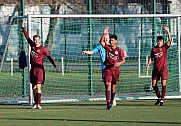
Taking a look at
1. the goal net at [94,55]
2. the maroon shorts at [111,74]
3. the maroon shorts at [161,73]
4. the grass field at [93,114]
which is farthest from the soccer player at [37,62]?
the maroon shorts at [161,73]

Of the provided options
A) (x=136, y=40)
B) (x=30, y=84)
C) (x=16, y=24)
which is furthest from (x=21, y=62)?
(x=136, y=40)

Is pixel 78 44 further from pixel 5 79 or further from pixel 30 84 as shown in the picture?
pixel 30 84

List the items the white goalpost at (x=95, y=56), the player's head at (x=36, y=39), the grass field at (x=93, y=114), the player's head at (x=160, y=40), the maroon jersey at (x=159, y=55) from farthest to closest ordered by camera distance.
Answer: the white goalpost at (x=95, y=56), the maroon jersey at (x=159, y=55), the player's head at (x=160, y=40), the player's head at (x=36, y=39), the grass field at (x=93, y=114)

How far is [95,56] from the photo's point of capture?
26.7 meters

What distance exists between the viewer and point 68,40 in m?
26.2

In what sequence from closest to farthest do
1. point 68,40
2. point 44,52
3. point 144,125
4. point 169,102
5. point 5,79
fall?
point 144,125 < point 44,52 < point 169,102 < point 68,40 < point 5,79

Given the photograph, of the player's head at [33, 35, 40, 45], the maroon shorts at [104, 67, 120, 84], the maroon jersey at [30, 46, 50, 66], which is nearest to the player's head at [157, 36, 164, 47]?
the maroon shorts at [104, 67, 120, 84]

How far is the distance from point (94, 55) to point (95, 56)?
5.9 inches

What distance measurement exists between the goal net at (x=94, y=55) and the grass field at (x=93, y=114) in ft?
7.37

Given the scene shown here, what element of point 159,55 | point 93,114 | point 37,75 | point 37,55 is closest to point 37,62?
point 37,55

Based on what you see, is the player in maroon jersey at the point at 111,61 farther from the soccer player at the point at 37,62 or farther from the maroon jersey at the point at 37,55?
the maroon jersey at the point at 37,55

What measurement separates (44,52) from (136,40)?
25.7 ft

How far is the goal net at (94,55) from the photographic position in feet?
80.1

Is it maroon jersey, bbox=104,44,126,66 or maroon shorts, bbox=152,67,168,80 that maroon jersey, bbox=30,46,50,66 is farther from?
maroon shorts, bbox=152,67,168,80
